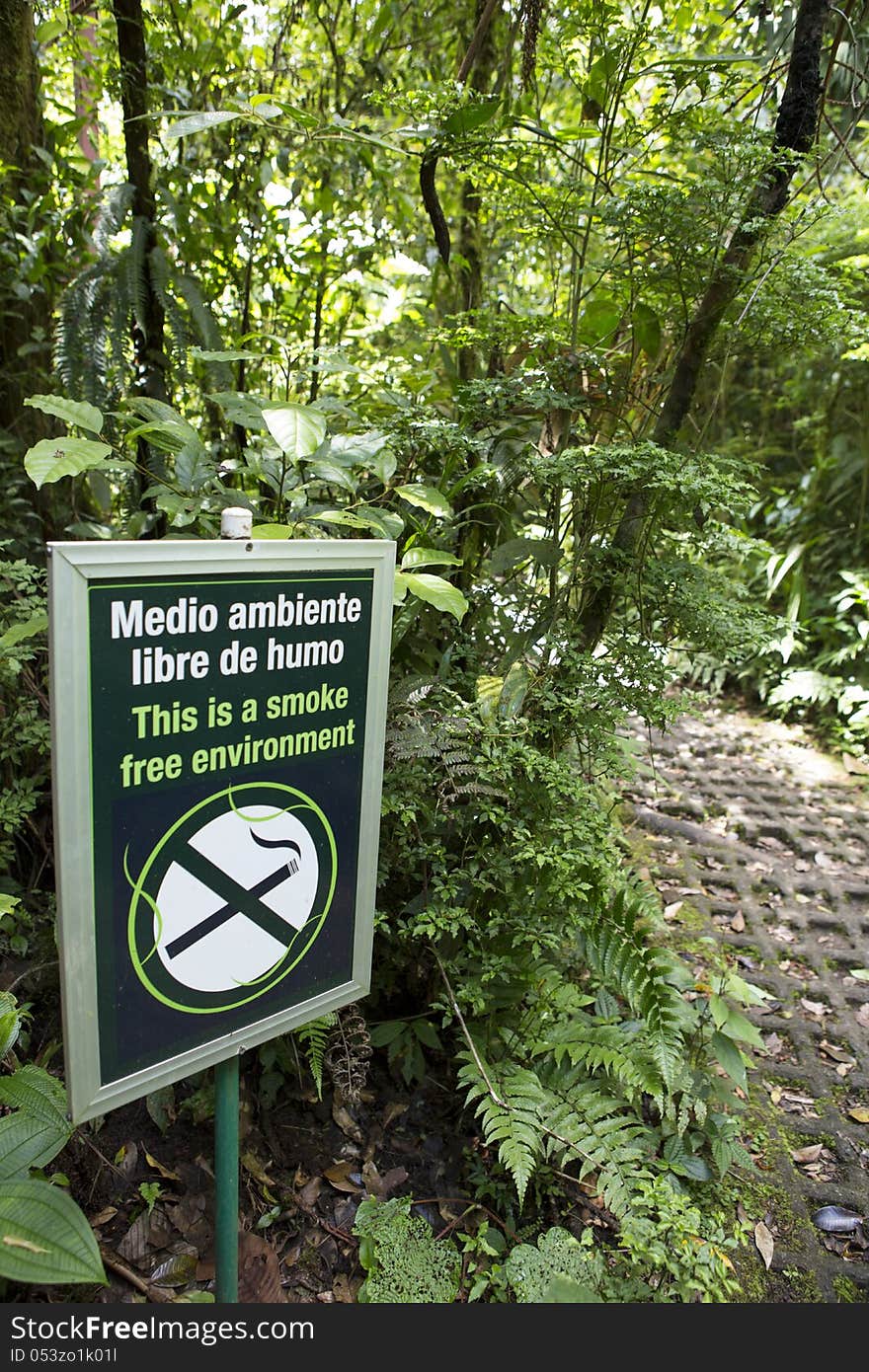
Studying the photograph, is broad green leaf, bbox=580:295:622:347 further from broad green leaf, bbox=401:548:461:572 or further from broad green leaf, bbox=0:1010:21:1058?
broad green leaf, bbox=0:1010:21:1058

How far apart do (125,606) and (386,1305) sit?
1.37 meters

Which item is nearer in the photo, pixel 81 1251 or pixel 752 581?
pixel 81 1251

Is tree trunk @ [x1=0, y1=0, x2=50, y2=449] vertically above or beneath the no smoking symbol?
above

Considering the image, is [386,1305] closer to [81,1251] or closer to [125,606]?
[81,1251]

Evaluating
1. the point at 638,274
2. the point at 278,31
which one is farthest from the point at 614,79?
the point at 278,31

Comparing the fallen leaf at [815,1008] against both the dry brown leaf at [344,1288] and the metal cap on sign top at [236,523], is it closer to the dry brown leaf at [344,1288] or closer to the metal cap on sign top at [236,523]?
the dry brown leaf at [344,1288]

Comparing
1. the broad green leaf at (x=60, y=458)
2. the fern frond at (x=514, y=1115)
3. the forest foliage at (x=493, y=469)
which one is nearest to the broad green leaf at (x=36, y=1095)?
the forest foliage at (x=493, y=469)

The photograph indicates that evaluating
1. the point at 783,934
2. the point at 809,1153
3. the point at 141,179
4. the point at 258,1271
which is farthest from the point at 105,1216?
the point at 141,179

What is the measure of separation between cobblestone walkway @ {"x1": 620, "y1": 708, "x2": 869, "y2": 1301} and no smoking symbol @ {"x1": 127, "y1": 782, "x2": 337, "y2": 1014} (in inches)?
52.6

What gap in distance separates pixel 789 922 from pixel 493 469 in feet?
7.79

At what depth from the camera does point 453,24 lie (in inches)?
130

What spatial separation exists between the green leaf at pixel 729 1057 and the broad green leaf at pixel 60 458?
1.99 metres

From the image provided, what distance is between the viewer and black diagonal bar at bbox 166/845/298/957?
3.99ft

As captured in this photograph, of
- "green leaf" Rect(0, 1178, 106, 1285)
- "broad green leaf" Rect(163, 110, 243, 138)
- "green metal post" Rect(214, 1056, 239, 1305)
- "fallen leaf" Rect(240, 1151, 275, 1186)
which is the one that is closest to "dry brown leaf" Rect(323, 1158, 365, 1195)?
"fallen leaf" Rect(240, 1151, 275, 1186)
